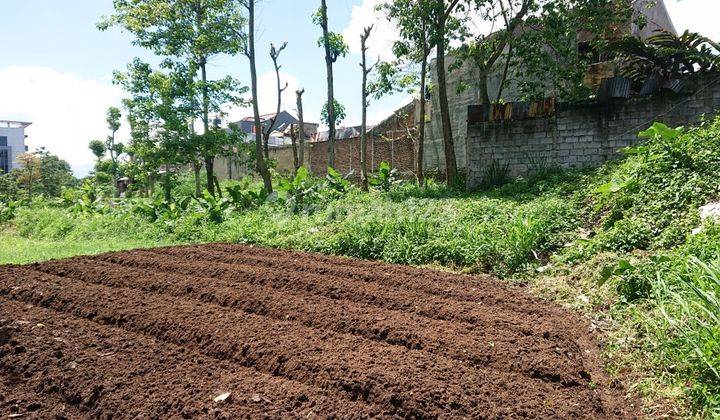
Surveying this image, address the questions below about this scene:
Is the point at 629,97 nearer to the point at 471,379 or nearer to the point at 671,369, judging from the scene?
the point at 671,369

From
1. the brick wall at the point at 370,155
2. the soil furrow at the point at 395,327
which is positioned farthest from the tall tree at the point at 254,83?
the soil furrow at the point at 395,327

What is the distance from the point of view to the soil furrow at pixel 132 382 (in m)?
2.38

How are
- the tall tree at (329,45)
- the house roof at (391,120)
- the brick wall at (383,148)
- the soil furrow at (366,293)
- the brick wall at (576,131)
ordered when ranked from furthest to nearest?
the house roof at (391,120) < the brick wall at (383,148) < the tall tree at (329,45) < the brick wall at (576,131) < the soil furrow at (366,293)

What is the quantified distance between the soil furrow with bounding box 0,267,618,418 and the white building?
60042 mm

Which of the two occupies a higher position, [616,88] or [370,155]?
[616,88]

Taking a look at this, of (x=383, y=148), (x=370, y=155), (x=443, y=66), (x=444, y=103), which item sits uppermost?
(x=443, y=66)

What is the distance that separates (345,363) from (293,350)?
39 cm

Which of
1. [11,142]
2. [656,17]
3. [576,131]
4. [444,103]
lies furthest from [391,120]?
[11,142]

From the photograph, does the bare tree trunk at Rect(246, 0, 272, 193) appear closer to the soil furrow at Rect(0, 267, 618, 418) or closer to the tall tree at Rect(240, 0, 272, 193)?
the tall tree at Rect(240, 0, 272, 193)

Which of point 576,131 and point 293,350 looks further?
point 576,131

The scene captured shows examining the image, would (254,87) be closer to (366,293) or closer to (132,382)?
(366,293)

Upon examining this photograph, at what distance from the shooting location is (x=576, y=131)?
8914mm

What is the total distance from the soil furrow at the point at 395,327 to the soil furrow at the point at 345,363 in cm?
17

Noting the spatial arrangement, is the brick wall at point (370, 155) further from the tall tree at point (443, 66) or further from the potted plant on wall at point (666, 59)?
the potted plant on wall at point (666, 59)
